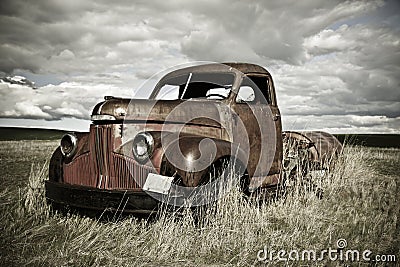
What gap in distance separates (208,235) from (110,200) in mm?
1101

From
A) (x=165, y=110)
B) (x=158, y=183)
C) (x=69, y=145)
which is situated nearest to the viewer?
(x=158, y=183)

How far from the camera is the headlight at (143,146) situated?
12.9ft

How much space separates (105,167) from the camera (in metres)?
4.34

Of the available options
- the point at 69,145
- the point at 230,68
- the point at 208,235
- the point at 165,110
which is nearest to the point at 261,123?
the point at 230,68

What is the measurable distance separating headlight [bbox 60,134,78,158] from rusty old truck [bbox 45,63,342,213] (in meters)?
0.01

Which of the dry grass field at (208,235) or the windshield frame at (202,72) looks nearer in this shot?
the dry grass field at (208,235)

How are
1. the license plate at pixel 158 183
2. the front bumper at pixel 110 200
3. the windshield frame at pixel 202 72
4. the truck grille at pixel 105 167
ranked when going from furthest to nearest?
1. the windshield frame at pixel 202 72
2. the truck grille at pixel 105 167
3. the front bumper at pixel 110 200
4. the license plate at pixel 158 183

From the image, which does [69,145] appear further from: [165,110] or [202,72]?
[202,72]

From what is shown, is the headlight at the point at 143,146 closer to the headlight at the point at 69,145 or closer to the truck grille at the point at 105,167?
the truck grille at the point at 105,167

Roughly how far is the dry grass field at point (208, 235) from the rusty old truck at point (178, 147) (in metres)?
0.30

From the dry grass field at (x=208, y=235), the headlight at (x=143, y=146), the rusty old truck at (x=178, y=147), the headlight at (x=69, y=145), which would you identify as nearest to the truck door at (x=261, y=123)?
the rusty old truck at (x=178, y=147)

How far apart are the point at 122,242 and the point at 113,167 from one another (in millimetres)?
899

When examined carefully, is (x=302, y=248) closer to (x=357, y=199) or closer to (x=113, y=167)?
(x=113, y=167)

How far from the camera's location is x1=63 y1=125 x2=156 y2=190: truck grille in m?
4.06
